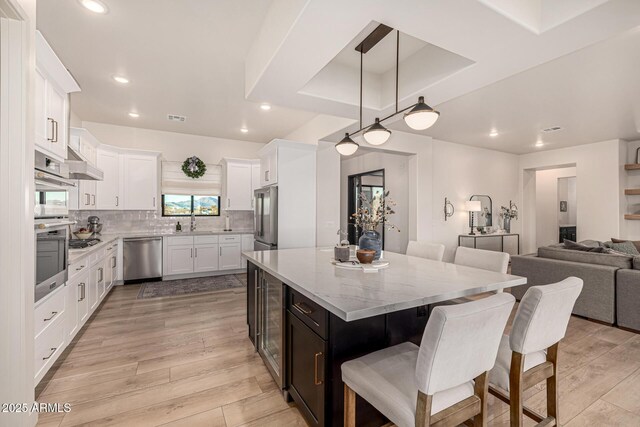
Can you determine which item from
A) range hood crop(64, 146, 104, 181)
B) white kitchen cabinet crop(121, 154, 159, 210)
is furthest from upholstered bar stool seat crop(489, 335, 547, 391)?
white kitchen cabinet crop(121, 154, 159, 210)

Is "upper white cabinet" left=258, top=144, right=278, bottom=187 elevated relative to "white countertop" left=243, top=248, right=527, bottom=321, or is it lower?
elevated

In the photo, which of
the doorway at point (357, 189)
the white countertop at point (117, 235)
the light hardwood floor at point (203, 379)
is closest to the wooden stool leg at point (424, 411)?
the light hardwood floor at point (203, 379)

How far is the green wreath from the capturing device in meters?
5.80

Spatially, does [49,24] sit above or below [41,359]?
above

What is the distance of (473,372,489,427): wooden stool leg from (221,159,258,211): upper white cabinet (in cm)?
541

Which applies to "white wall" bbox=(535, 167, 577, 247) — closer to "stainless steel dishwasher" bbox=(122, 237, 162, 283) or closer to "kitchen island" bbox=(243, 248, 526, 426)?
"kitchen island" bbox=(243, 248, 526, 426)

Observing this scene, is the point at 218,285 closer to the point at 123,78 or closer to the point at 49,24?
the point at 123,78

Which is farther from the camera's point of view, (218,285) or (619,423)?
(218,285)

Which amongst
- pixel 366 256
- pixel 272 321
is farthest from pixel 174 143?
pixel 366 256

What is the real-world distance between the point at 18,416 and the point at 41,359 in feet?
2.40

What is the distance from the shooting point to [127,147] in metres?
5.45

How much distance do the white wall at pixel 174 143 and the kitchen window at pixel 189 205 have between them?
78 cm

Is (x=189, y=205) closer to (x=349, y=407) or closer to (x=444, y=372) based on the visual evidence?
(x=349, y=407)

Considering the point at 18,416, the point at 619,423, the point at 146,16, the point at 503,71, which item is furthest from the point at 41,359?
the point at 503,71
